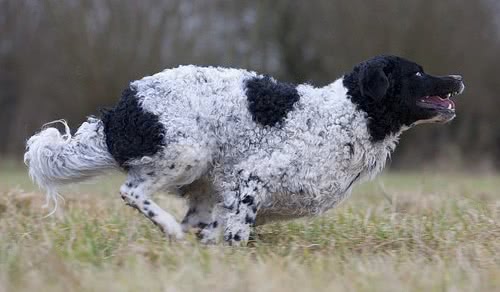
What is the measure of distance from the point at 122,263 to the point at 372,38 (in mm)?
19564

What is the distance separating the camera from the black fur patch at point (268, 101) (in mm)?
5688

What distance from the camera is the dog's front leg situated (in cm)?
556

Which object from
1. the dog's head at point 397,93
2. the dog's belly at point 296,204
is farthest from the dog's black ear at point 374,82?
the dog's belly at point 296,204

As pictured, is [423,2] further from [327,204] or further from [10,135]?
[327,204]

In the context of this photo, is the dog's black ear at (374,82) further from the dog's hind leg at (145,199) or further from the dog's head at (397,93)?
the dog's hind leg at (145,199)

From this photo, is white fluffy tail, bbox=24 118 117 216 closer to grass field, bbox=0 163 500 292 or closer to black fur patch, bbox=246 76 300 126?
grass field, bbox=0 163 500 292

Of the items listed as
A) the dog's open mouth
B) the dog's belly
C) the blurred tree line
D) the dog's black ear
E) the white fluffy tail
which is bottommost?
the dog's belly

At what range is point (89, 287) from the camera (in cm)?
402

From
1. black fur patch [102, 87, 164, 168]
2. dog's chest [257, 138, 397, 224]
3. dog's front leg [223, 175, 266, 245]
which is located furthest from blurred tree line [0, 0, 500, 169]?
black fur patch [102, 87, 164, 168]

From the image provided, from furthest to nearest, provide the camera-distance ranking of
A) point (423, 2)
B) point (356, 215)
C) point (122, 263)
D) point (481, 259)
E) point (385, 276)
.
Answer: point (423, 2), point (356, 215), point (481, 259), point (122, 263), point (385, 276)

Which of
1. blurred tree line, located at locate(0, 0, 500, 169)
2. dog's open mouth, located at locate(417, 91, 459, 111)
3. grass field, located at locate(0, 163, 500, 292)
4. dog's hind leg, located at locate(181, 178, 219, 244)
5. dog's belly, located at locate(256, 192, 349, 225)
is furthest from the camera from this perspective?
blurred tree line, located at locate(0, 0, 500, 169)

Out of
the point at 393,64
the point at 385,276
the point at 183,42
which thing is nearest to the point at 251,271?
the point at 385,276

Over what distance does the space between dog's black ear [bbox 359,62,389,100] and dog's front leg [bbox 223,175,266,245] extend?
991mm

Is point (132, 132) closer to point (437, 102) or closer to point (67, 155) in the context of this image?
point (67, 155)
